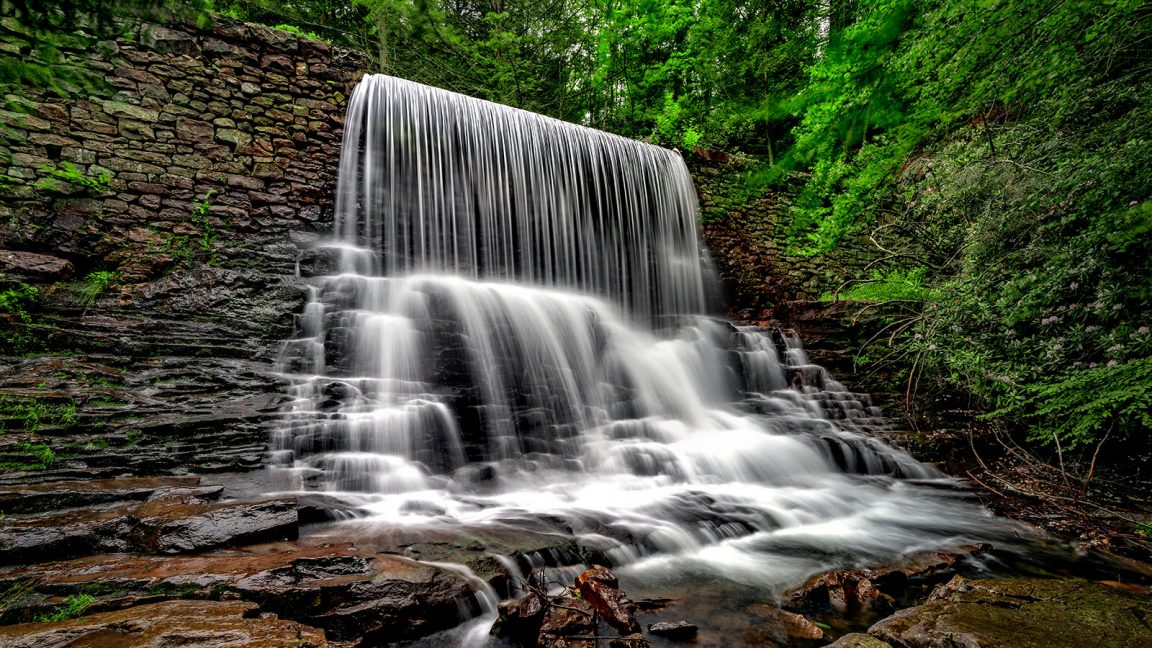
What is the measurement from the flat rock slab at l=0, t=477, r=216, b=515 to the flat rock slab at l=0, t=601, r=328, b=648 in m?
1.36

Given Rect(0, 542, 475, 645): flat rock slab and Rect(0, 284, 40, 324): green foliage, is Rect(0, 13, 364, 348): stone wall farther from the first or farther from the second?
Rect(0, 542, 475, 645): flat rock slab

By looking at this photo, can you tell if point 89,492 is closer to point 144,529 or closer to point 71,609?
point 144,529

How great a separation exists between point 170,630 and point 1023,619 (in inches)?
126

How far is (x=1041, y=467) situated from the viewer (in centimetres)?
443

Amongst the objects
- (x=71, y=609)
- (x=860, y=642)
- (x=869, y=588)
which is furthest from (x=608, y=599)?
(x=71, y=609)

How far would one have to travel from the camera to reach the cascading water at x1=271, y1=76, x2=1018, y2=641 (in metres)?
3.53

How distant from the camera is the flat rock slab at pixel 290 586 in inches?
73.5

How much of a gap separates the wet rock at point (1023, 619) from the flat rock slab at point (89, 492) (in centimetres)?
377

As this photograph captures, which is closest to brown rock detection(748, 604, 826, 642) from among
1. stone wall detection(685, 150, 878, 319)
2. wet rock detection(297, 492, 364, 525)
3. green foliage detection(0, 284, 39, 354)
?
wet rock detection(297, 492, 364, 525)

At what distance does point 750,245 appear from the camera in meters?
11.3

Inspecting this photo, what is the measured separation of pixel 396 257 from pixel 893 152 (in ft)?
24.4

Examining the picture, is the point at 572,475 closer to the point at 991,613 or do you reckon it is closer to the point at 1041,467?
the point at 991,613

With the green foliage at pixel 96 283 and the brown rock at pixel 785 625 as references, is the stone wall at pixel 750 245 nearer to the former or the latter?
the brown rock at pixel 785 625

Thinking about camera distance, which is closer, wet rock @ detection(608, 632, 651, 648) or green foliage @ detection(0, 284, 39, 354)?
wet rock @ detection(608, 632, 651, 648)
